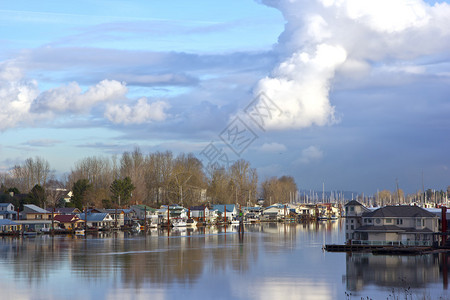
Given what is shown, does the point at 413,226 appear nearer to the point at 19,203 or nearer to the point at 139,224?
the point at 139,224

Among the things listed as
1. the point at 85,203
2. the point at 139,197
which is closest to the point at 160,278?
the point at 85,203

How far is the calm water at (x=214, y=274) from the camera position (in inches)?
1093

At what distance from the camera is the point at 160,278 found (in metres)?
32.0

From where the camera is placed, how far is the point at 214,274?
33.9 meters

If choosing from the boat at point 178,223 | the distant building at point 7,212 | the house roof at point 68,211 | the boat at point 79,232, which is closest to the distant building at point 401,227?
the boat at point 79,232

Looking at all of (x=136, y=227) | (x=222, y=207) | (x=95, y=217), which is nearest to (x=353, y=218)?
(x=95, y=217)

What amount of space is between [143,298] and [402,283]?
13.3m

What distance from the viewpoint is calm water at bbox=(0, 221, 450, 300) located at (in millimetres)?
27766

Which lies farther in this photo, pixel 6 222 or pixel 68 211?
pixel 68 211

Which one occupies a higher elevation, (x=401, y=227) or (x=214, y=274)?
(x=401, y=227)

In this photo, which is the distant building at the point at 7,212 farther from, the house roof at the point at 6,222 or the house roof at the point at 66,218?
the house roof at the point at 66,218

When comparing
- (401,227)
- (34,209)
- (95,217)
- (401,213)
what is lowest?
(95,217)

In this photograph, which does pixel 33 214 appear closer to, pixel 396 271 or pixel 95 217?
pixel 95 217

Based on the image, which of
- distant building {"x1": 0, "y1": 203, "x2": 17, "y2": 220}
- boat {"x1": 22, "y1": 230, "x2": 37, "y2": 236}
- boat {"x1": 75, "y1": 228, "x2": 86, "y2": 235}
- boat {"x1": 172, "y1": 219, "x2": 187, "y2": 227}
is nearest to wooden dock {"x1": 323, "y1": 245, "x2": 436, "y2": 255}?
boat {"x1": 75, "y1": 228, "x2": 86, "y2": 235}
